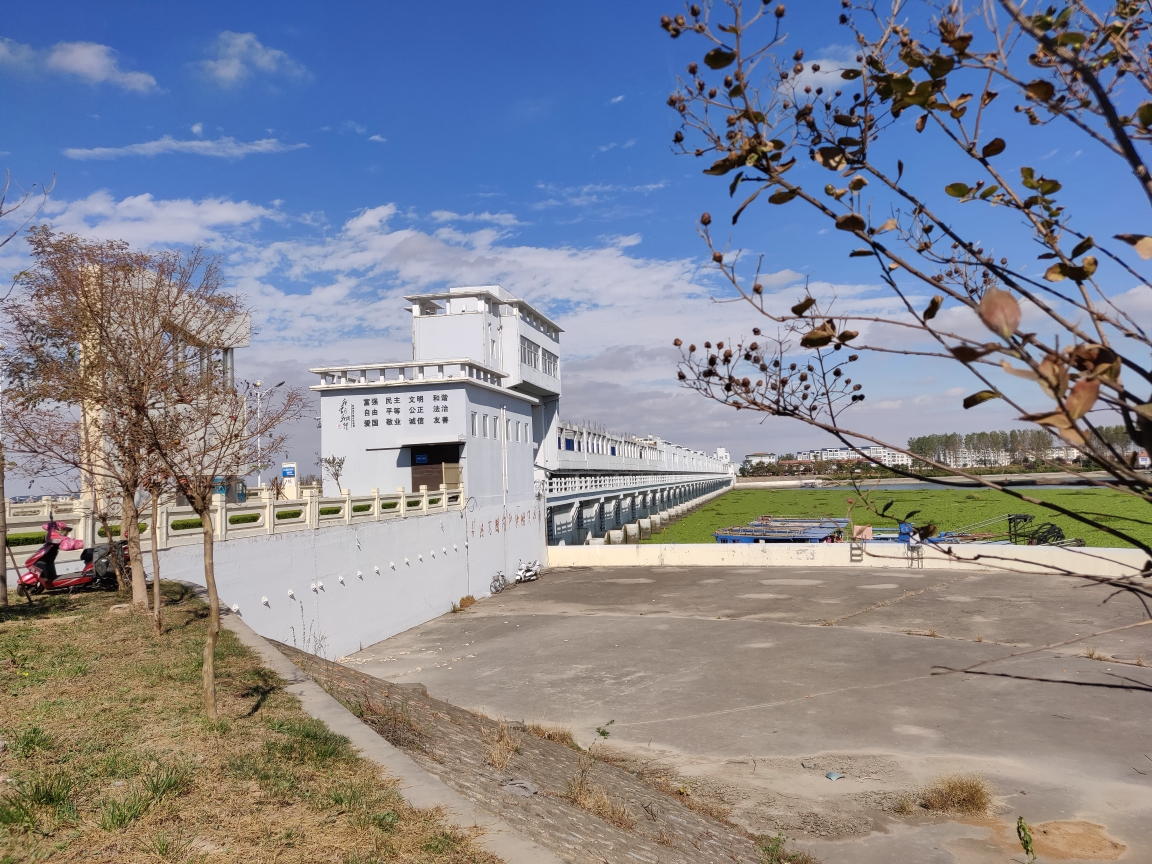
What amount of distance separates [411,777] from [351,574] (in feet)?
43.0

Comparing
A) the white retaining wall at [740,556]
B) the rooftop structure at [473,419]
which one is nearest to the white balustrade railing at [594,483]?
the rooftop structure at [473,419]

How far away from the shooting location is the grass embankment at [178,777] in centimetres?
421

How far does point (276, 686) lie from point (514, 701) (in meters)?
5.78

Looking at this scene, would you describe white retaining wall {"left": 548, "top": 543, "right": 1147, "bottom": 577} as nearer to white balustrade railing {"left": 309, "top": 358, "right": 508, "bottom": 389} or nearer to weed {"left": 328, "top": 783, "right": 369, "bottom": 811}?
white balustrade railing {"left": 309, "top": 358, "right": 508, "bottom": 389}

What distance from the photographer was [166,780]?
4.89 meters

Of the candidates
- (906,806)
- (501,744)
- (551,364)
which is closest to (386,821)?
(501,744)

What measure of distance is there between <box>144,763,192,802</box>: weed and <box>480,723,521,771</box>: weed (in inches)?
114

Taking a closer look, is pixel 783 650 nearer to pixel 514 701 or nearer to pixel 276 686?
pixel 514 701

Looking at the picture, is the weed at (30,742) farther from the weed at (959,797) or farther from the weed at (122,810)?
the weed at (959,797)

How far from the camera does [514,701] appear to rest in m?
12.9

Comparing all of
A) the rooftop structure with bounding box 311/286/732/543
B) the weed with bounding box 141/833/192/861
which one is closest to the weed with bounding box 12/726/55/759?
the weed with bounding box 141/833/192/861

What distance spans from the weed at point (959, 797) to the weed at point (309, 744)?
621 cm

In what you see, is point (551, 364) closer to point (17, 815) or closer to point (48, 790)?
point (48, 790)

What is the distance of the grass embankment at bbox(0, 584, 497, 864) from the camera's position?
4.21 meters
